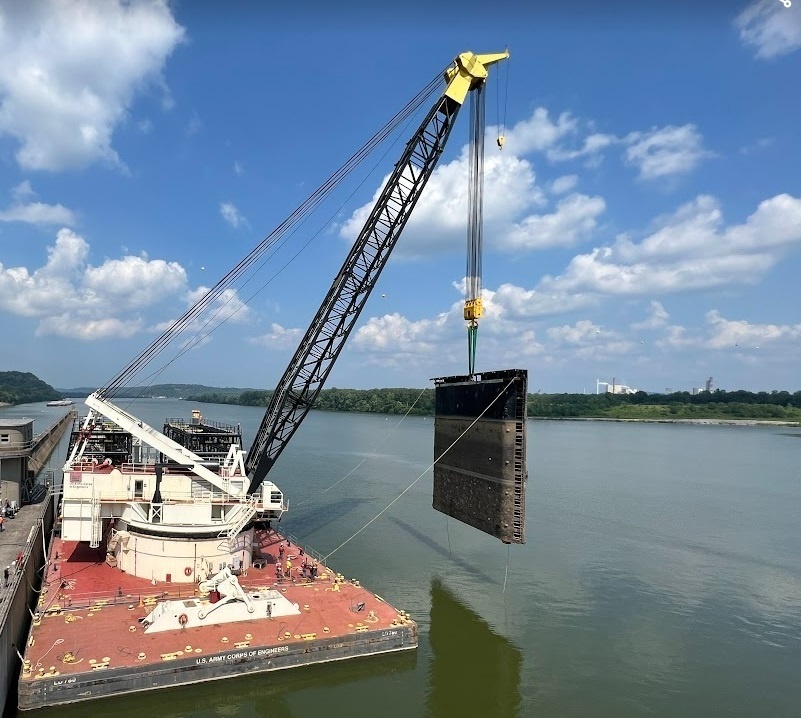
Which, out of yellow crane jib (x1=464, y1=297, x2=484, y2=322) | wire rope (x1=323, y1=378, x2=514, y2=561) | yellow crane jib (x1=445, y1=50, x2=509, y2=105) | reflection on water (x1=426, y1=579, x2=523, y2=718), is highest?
yellow crane jib (x1=445, y1=50, x2=509, y2=105)

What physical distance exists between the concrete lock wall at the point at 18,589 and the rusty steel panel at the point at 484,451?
1555 centimetres

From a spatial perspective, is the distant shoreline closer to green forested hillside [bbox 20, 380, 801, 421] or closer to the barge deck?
green forested hillside [bbox 20, 380, 801, 421]

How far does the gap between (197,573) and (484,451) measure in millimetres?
12752

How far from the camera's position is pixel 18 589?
62.5ft

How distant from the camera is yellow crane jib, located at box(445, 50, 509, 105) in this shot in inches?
1029

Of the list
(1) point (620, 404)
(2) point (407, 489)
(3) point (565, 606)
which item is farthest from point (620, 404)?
(3) point (565, 606)

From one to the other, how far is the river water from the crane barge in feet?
2.84

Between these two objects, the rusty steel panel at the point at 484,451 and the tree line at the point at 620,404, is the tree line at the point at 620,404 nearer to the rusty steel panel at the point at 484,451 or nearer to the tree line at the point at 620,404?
the tree line at the point at 620,404

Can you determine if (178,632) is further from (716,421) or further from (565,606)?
(716,421)

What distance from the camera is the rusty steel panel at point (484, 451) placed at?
22.0m

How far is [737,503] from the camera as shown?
49.1m

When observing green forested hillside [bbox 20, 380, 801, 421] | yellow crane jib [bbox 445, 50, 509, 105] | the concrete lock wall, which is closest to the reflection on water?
the concrete lock wall

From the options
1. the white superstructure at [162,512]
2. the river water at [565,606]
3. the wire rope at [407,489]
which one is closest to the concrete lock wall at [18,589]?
the river water at [565,606]

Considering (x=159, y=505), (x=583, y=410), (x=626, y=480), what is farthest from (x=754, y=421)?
(x=159, y=505)
